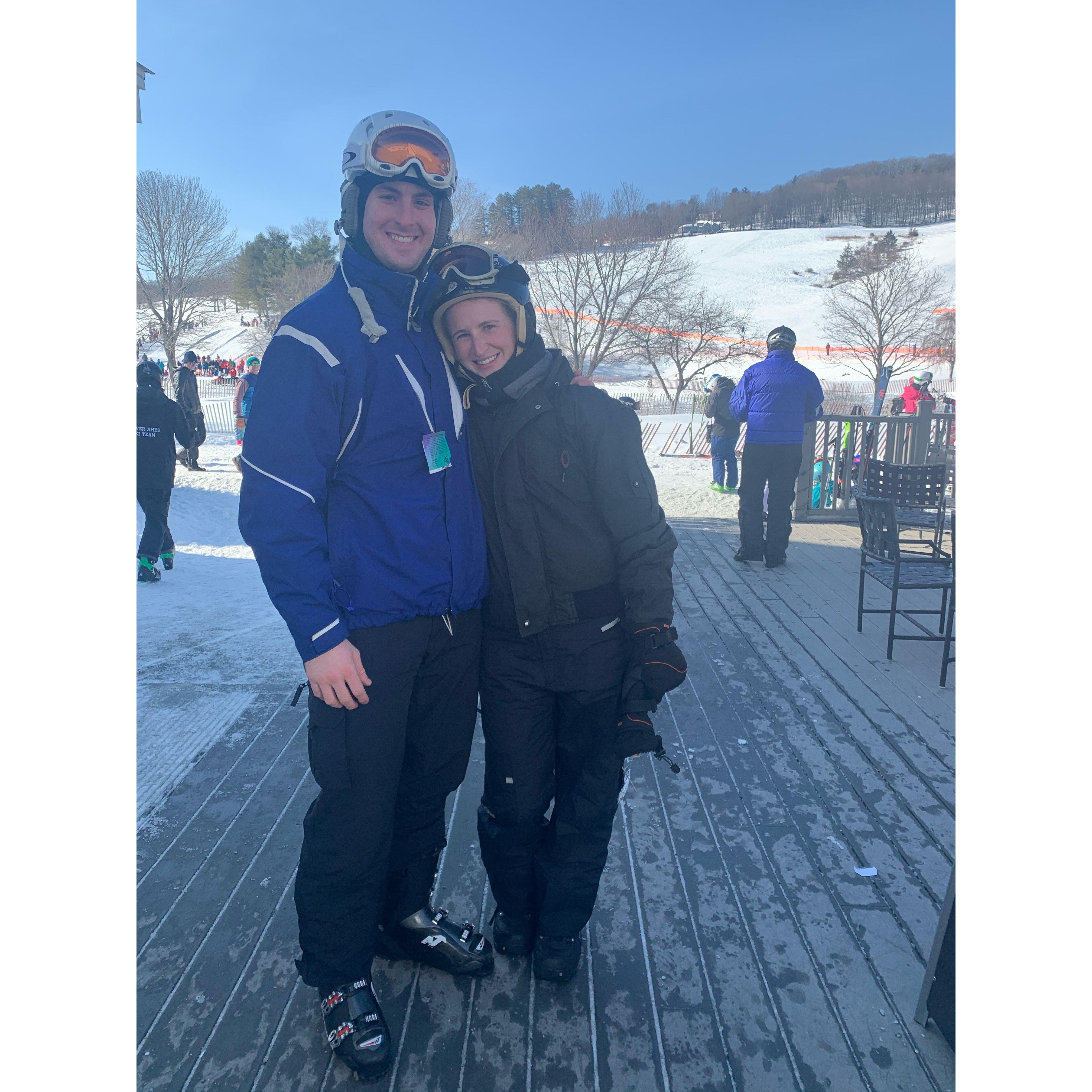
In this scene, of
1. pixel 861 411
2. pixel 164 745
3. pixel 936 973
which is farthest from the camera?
pixel 861 411

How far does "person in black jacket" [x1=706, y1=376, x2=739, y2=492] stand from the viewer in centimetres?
1120

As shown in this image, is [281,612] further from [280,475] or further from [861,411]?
[861,411]

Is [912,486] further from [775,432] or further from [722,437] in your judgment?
[722,437]

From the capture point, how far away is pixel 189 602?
6047 mm

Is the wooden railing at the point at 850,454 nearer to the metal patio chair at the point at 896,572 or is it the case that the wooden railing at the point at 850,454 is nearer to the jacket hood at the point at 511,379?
the metal patio chair at the point at 896,572

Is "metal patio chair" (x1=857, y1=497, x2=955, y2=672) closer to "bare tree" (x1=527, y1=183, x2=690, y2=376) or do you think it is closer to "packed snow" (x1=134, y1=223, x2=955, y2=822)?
"packed snow" (x1=134, y1=223, x2=955, y2=822)

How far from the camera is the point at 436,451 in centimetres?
182

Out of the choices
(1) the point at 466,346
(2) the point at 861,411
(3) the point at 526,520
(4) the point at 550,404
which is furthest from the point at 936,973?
(2) the point at 861,411

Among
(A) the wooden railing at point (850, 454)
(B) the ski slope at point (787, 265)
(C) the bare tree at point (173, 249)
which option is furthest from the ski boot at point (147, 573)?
(B) the ski slope at point (787, 265)

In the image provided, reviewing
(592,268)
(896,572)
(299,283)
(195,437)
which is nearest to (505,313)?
(896,572)

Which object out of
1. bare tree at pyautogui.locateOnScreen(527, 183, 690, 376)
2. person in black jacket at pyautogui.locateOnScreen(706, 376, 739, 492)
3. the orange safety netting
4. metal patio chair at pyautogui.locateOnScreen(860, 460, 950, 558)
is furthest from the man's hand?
bare tree at pyautogui.locateOnScreen(527, 183, 690, 376)

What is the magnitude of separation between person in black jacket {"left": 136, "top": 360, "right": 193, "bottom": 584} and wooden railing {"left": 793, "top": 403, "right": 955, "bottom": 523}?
21.3 feet
